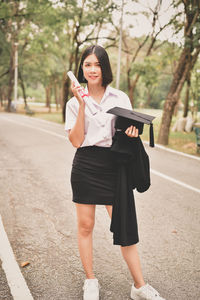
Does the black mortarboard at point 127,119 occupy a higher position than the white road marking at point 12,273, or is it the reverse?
the black mortarboard at point 127,119

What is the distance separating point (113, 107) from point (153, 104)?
67.7 metres

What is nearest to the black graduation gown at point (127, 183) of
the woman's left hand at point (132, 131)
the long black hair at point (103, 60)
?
the woman's left hand at point (132, 131)

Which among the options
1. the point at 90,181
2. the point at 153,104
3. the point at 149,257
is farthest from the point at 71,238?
the point at 153,104

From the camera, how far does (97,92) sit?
2.58 metres

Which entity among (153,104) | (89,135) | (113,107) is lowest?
(153,104)

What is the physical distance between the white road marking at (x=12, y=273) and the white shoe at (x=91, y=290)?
17.7 inches

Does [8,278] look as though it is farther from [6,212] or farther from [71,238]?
[6,212]

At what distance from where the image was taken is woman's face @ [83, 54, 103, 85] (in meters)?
2.49

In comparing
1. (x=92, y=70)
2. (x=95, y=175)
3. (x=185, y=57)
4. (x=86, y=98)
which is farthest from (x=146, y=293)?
(x=185, y=57)

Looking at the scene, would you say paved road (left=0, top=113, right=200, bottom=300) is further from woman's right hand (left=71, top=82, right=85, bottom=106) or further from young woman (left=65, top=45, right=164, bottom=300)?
woman's right hand (left=71, top=82, right=85, bottom=106)

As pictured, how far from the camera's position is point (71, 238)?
154 inches

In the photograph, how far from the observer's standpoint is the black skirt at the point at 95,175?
2.52 m

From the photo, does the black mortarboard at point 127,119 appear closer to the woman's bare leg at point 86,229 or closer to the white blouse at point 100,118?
the white blouse at point 100,118

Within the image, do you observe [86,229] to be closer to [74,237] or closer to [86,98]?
[86,98]
